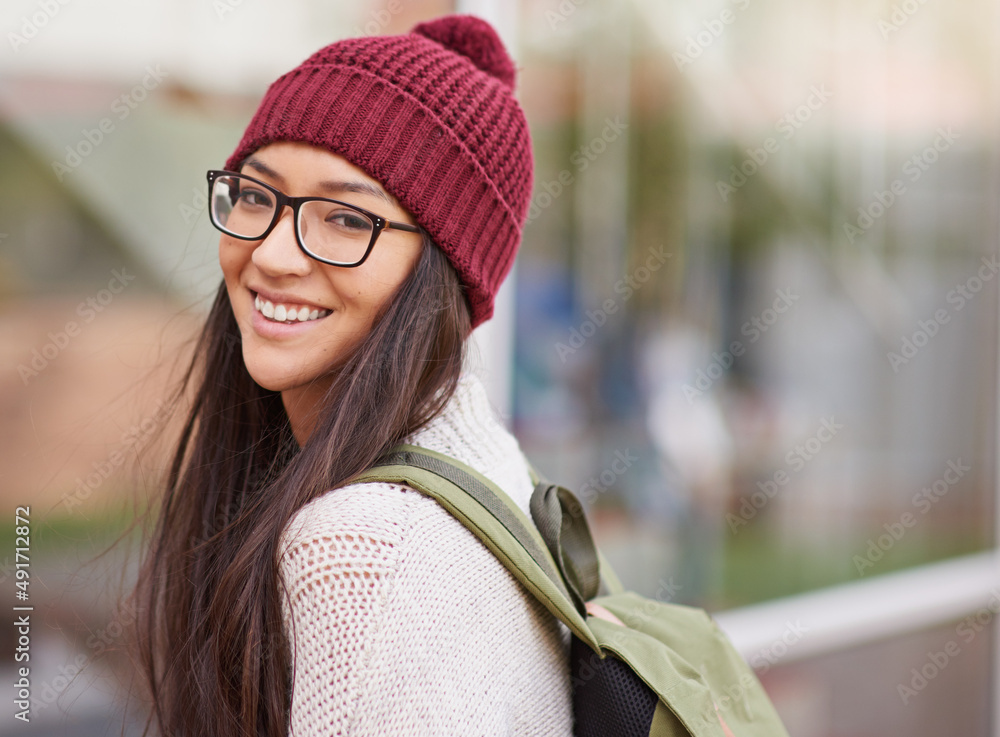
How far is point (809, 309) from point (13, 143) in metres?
3.56

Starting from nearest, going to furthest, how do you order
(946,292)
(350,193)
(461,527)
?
1. (461,527)
2. (350,193)
3. (946,292)

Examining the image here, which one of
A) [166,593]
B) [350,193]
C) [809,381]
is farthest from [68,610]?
[809,381]

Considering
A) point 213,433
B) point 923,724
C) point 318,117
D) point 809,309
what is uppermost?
point 318,117

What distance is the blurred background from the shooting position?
91.8 inches

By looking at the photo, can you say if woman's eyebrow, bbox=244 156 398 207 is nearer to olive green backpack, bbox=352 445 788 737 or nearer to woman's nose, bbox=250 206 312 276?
woman's nose, bbox=250 206 312 276

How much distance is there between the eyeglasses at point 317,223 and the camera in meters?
1.26

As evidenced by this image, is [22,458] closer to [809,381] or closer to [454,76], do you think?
[454,76]

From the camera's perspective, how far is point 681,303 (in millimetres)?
3807

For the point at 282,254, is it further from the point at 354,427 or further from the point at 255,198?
the point at 354,427

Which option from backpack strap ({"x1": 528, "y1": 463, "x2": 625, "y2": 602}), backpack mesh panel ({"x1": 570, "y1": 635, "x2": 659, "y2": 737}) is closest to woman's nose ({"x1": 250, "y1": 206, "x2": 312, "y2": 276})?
backpack strap ({"x1": 528, "y1": 463, "x2": 625, "y2": 602})

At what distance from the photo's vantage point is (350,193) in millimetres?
1302

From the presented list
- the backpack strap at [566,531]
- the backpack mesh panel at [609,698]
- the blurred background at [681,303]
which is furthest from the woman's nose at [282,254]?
the blurred background at [681,303]

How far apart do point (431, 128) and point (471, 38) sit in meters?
0.28

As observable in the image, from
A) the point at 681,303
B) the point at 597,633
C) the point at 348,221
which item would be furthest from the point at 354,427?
the point at 681,303
